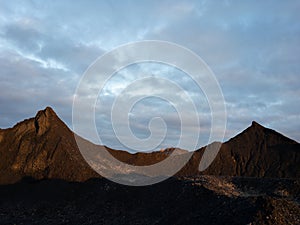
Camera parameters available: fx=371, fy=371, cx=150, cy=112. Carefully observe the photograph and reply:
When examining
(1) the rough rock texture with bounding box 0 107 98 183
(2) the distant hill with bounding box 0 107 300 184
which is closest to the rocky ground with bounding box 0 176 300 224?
(1) the rough rock texture with bounding box 0 107 98 183

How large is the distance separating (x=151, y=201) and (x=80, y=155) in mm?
14146

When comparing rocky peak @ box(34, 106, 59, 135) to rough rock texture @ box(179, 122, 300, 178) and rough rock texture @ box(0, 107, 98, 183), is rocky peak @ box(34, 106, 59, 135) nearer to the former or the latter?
rough rock texture @ box(0, 107, 98, 183)

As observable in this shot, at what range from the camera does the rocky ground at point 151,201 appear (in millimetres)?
18203

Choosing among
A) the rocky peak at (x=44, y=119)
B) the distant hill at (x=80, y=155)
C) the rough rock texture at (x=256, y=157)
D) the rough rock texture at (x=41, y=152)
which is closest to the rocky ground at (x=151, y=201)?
the rough rock texture at (x=41, y=152)

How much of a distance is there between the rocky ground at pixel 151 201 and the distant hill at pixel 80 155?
8.66 feet

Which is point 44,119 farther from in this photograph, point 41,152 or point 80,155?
point 80,155

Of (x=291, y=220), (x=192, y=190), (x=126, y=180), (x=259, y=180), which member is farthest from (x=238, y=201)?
(x=126, y=180)

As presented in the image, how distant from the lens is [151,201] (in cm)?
2694

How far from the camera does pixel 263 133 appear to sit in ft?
149

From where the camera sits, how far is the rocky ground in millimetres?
18203

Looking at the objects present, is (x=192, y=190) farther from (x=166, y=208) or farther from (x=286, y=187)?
(x=286, y=187)

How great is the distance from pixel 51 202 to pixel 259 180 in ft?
53.6

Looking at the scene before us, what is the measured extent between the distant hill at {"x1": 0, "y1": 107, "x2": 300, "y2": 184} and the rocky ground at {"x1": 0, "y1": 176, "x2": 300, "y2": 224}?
8.66 feet

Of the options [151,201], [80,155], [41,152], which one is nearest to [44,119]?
[41,152]
